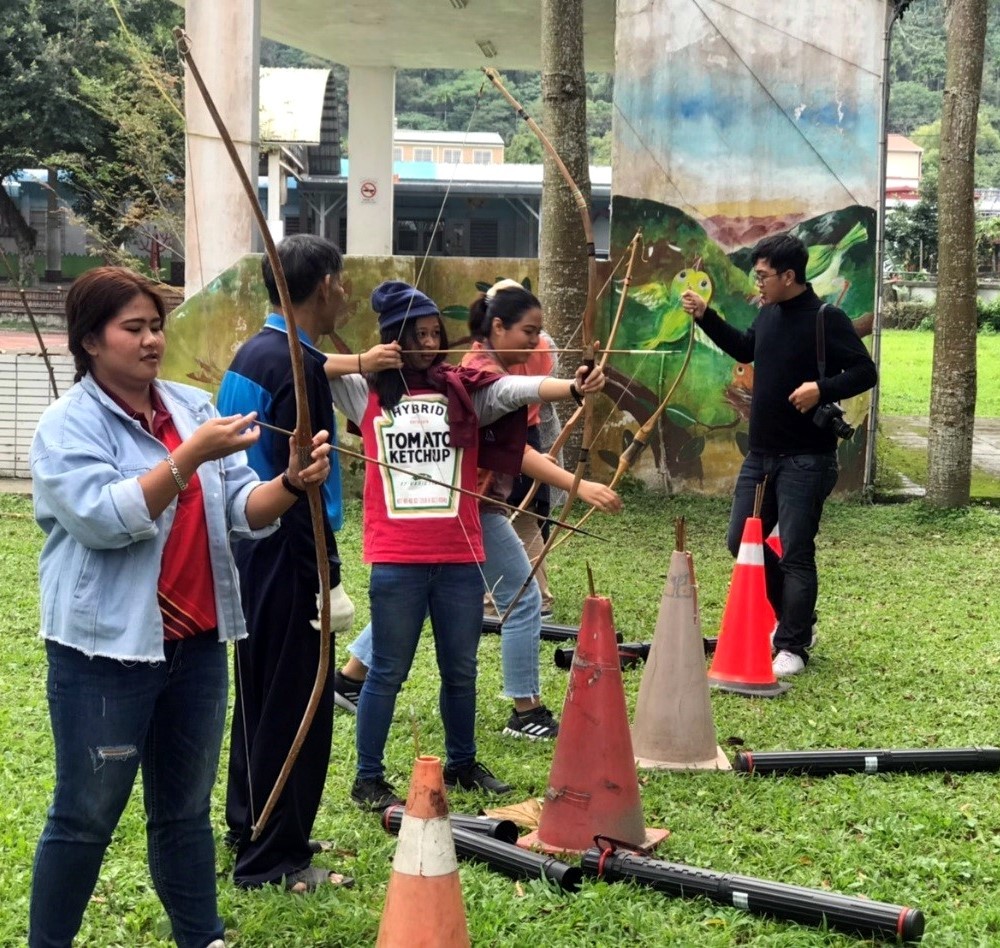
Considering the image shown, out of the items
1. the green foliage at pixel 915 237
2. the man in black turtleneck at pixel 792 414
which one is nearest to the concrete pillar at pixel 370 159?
the man in black turtleneck at pixel 792 414

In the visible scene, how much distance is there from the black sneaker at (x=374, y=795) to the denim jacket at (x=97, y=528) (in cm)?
173

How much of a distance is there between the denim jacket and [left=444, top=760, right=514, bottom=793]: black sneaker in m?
1.98

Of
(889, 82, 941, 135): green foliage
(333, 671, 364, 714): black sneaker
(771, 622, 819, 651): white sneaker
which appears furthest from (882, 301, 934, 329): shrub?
(889, 82, 941, 135): green foliage

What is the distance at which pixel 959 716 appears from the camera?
18.4 ft

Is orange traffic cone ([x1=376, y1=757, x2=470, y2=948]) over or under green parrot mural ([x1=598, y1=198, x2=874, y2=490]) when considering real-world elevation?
under

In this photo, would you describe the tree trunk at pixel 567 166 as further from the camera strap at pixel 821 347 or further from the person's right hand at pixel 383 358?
the person's right hand at pixel 383 358

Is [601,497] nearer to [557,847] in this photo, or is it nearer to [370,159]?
[557,847]

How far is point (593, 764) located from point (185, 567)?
1.65 m

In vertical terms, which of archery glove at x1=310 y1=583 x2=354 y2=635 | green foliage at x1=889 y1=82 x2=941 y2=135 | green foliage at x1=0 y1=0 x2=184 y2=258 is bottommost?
archery glove at x1=310 y1=583 x2=354 y2=635

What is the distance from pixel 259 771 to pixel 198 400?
118cm

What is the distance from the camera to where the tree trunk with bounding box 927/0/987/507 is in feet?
34.0

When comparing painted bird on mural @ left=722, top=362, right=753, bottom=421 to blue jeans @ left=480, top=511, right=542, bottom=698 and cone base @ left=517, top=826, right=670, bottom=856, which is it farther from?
cone base @ left=517, top=826, right=670, bottom=856

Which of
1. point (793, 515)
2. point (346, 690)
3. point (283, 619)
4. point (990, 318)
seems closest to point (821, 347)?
point (793, 515)

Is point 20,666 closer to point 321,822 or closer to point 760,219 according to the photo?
point 321,822
